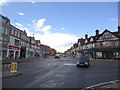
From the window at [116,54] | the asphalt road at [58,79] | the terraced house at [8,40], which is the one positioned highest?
the terraced house at [8,40]

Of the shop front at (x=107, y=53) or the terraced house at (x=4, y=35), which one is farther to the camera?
the shop front at (x=107, y=53)

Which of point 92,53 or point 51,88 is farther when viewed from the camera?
point 92,53

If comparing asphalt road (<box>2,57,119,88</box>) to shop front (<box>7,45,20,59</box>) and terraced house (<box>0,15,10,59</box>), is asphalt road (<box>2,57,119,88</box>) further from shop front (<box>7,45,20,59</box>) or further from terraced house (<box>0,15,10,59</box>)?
shop front (<box>7,45,20,59</box>)

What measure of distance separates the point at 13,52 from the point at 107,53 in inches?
1374

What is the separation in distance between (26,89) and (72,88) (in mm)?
2661

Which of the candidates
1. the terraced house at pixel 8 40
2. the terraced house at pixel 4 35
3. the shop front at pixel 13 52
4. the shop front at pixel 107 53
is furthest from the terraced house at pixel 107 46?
the terraced house at pixel 4 35

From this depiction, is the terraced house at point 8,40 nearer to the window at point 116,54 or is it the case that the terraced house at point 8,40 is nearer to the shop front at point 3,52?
the shop front at point 3,52

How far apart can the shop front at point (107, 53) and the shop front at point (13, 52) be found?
102 ft

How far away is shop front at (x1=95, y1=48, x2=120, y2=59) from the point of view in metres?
46.9

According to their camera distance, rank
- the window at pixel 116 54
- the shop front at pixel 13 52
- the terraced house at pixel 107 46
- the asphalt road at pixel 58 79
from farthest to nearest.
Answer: the terraced house at pixel 107 46 < the window at pixel 116 54 < the shop front at pixel 13 52 < the asphalt road at pixel 58 79

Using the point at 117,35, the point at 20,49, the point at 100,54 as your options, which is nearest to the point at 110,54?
the point at 100,54

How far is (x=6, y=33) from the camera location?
126 ft

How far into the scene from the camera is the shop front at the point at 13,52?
131ft

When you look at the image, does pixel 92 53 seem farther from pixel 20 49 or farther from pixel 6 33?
pixel 6 33
